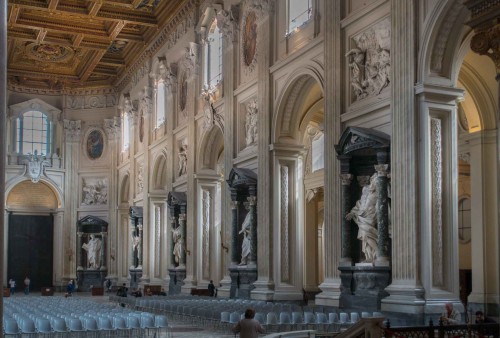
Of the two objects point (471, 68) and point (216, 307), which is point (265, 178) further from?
point (471, 68)

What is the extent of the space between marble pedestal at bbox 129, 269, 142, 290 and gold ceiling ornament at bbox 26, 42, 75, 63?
13215 mm

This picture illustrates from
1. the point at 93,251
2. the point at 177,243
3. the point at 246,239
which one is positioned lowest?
the point at 93,251

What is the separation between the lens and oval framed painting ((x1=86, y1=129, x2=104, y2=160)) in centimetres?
4669

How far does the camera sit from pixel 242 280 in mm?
24812

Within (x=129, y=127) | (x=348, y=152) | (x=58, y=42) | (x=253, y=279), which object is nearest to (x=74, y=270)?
(x=129, y=127)

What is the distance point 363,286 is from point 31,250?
3194 cm

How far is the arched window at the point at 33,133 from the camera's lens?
147 ft

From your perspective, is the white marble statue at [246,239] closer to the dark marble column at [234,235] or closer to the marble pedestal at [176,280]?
the dark marble column at [234,235]

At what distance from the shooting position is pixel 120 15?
35.3m

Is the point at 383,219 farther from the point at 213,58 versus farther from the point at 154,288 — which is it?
the point at 154,288

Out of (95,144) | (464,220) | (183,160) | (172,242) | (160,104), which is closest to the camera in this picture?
(464,220)

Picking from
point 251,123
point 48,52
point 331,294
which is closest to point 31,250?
point 48,52

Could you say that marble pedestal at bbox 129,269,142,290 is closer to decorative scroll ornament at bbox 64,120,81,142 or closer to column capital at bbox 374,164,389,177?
decorative scroll ornament at bbox 64,120,81,142

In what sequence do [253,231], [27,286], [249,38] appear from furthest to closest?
1. [27,286]
2. [249,38]
3. [253,231]
